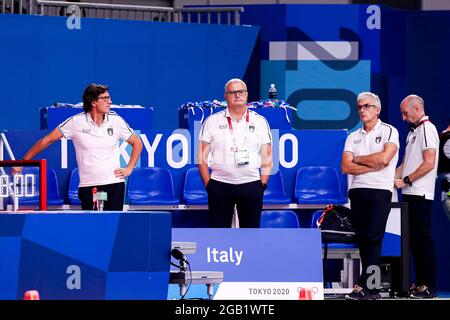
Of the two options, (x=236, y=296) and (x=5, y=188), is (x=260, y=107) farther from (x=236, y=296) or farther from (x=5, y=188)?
(x=5, y=188)

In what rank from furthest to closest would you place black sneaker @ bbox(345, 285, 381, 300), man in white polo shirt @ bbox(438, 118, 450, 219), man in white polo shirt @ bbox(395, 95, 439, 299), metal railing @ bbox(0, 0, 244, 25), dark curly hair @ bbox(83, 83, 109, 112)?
metal railing @ bbox(0, 0, 244, 25), man in white polo shirt @ bbox(438, 118, 450, 219), man in white polo shirt @ bbox(395, 95, 439, 299), black sneaker @ bbox(345, 285, 381, 300), dark curly hair @ bbox(83, 83, 109, 112)

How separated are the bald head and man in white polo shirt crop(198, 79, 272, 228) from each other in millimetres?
1337

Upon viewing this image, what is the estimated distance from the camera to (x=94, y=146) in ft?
32.0

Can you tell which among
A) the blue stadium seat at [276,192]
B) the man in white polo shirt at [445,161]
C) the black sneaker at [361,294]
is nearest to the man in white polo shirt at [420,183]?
the man in white polo shirt at [445,161]

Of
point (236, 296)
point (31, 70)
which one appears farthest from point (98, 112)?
point (31, 70)

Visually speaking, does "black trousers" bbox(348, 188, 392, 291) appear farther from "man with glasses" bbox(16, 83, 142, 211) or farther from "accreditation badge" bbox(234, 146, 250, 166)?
"man with glasses" bbox(16, 83, 142, 211)

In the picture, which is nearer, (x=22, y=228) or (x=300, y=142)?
(x=22, y=228)

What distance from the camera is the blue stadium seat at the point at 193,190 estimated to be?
11.8 metres

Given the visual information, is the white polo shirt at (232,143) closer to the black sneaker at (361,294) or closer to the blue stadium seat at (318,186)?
the black sneaker at (361,294)

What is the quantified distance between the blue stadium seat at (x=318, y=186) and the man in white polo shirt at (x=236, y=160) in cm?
209

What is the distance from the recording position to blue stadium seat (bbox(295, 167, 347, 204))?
11891 mm

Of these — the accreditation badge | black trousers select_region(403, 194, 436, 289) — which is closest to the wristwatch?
black trousers select_region(403, 194, 436, 289)

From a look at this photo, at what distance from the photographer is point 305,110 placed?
14.4 metres
